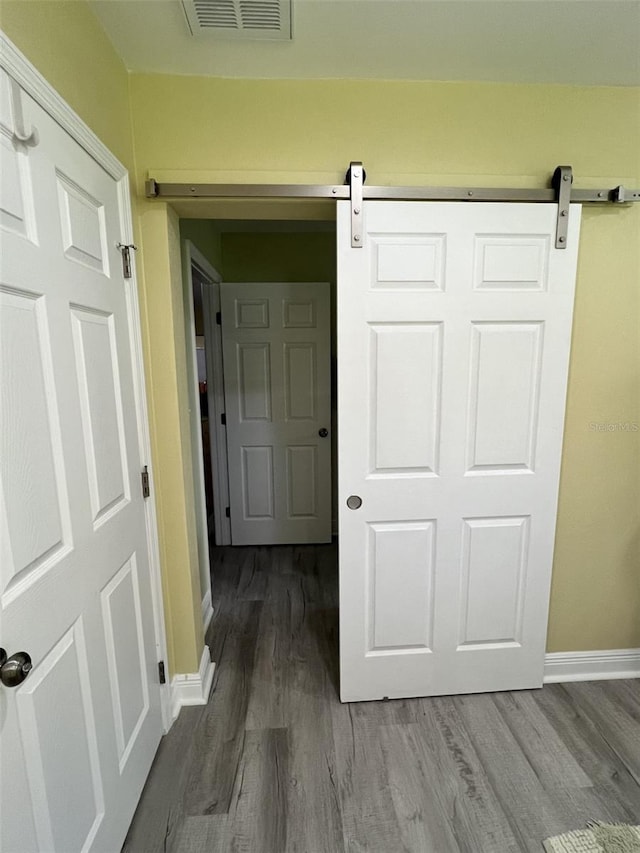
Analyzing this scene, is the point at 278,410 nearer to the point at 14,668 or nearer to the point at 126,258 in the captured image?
the point at 126,258

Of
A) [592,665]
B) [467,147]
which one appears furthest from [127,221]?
[592,665]

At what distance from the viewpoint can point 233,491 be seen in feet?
10.1

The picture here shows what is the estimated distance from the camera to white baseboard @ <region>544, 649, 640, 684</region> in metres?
1.81

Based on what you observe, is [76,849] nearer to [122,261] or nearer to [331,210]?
[122,261]

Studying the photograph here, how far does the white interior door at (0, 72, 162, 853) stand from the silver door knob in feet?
0.06

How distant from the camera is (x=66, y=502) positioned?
3.13ft

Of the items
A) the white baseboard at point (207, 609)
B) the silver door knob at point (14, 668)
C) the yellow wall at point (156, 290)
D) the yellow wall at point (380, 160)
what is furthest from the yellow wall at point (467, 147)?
the white baseboard at point (207, 609)

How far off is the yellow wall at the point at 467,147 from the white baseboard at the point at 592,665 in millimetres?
841

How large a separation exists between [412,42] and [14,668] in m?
1.92

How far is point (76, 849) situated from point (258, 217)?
194 centimetres

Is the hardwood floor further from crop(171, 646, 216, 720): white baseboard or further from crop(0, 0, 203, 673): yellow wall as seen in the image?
crop(0, 0, 203, 673): yellow wall

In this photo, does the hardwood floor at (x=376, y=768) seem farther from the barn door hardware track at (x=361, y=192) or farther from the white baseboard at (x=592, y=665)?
the barn door hardware track at (x=361, y=192)

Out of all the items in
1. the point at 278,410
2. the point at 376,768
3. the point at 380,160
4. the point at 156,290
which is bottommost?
the point at 376,768

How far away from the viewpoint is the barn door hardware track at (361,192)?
4.50 feet
